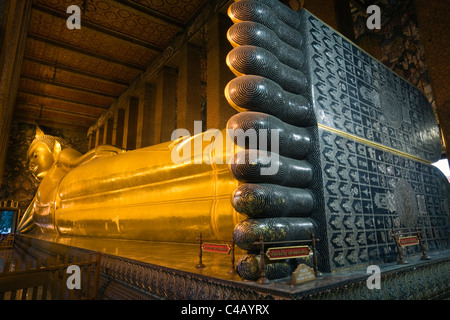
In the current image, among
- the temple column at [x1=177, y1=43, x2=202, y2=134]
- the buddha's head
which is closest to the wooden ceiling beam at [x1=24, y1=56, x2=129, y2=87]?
the temple column at [x1=177, y1=43, x2=202, y2=134]

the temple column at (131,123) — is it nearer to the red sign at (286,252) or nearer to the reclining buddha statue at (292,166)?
the reclining buddha statue at (292,166)

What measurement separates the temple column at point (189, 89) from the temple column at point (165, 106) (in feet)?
3.36

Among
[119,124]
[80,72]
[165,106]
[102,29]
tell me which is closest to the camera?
[102,29]

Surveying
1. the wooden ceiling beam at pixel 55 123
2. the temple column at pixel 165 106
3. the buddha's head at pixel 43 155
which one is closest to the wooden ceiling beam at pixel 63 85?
the wooden ceiling beam at pixel 55 123

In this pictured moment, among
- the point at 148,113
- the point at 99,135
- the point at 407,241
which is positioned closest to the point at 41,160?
the point at 148,113

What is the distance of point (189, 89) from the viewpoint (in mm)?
6910

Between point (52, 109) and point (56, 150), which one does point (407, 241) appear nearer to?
point (56, 150)

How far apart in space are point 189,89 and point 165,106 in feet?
4.95

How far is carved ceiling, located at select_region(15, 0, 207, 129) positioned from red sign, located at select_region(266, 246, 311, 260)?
6.58 m

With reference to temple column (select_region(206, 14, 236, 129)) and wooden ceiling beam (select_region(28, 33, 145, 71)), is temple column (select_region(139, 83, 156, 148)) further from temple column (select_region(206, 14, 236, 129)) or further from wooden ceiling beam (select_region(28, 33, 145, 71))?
temple column (select_region(206, 14, 236, 129))

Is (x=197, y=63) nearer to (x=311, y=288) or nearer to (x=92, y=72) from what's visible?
(x=92, y=72)

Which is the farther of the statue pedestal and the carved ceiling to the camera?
the carved ceiling

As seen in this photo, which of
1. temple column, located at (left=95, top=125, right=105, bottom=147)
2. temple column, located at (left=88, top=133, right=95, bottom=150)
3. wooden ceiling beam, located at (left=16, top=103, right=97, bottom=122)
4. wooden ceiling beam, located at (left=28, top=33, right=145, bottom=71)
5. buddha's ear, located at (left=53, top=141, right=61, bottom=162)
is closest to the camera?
buddha's ear, located at (left=53, top=141, right=61, bottom=162)

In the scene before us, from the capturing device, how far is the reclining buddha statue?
1.47 metres
